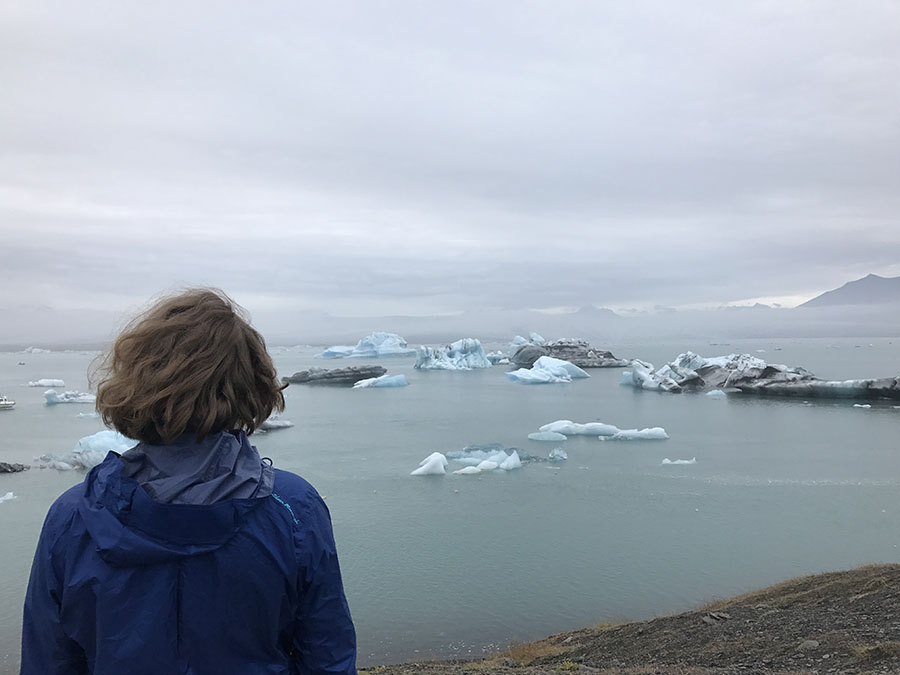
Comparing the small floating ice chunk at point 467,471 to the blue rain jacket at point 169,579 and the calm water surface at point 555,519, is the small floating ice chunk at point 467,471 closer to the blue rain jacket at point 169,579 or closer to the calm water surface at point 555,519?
the calm water surface at point 555,519

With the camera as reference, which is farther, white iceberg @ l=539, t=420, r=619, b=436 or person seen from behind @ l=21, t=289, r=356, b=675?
white iceberg @ l=539, t=420, r=619, b=436

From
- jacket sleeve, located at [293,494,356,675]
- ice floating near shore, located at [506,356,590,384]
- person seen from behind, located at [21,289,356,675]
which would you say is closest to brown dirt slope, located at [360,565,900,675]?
jacket sleeve, located at [293,494,356,675]

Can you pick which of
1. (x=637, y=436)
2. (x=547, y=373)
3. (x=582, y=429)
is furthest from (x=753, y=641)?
(x=547, y=373)

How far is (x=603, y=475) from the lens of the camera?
46.2 feet

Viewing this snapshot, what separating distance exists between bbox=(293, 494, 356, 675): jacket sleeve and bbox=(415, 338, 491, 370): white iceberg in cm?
4931

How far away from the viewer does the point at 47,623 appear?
1157mm

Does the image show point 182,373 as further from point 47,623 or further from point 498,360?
point 498,360

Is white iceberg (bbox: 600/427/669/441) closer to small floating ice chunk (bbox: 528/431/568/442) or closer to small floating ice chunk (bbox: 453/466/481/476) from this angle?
small floating ice chunk (bbox: 528/431/568/442)

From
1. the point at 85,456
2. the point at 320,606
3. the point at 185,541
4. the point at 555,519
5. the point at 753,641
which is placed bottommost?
the point at 555,519

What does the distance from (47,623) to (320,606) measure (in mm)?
490

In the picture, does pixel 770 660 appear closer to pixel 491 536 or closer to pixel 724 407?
pixel 491 536

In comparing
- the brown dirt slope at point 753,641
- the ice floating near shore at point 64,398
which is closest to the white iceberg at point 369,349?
the ice floating near shore at point 64,398

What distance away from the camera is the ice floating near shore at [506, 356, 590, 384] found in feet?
131

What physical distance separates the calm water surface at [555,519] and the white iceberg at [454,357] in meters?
28.2
